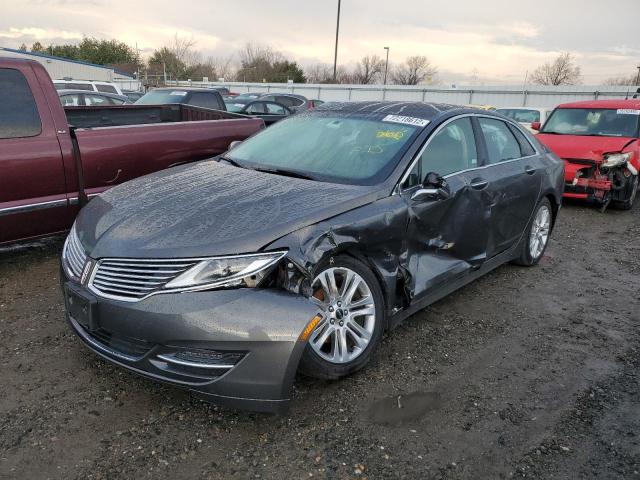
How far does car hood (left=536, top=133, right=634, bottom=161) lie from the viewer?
850 cm

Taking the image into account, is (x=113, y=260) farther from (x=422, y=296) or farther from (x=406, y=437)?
(x=422, y=296)

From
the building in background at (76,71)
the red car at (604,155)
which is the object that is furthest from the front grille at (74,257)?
the building in background at (76,71)

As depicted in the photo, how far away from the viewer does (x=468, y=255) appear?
163 inches

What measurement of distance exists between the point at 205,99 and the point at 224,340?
1051cm

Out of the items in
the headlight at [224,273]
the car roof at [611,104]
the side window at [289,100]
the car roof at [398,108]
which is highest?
the car roof at [611,104]

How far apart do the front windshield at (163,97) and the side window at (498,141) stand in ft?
28.5

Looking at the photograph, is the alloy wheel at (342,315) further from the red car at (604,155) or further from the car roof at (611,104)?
the car roof at (611,104)

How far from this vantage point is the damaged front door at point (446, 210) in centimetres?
353

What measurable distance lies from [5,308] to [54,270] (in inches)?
33.6

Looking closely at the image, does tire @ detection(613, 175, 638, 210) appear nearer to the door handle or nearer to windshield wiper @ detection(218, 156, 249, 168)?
the door handle

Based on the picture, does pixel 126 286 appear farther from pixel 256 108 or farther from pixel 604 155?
pixel 256 108

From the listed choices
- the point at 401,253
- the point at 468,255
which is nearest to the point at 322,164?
the point at 401,253

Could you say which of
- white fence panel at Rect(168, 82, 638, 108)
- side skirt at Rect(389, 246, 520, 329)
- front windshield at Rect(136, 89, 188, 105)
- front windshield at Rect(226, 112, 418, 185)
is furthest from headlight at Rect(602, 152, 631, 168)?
white fence panel at Rect(168, 82, 638, 108)

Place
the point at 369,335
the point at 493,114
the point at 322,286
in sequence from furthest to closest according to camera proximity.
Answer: the point at 493,114 < the point at 369,335 < the point at 322,286
